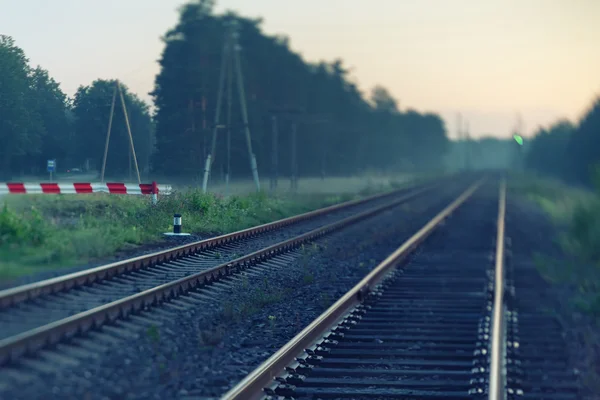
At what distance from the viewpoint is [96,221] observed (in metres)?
16.9

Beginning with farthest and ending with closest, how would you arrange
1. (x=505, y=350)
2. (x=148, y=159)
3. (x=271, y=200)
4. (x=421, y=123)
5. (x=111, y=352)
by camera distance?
1. (x=421, y=123)
2. (x=271, y=200)
3. (x=148, y=159)
4. (x=505, y=350)
5. (x=111, y=352)

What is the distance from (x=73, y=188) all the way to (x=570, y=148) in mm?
61397

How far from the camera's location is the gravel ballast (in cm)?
691

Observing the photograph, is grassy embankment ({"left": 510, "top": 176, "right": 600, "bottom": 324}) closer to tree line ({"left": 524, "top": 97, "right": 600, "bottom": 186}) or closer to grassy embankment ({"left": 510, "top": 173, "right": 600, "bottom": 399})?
grassy embankment ({"left": 510, "top": 173, "right": 600, "bottom": 399})

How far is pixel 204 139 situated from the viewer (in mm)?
25562

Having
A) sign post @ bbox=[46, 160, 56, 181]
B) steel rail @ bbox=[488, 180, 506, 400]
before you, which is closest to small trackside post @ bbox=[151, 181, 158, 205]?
sign post @ bbox=[46, 160, 56, 181]

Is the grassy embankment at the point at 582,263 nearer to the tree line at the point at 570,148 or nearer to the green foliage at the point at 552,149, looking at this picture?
the tree line at the point at 570,148

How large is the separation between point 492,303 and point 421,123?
451 ft

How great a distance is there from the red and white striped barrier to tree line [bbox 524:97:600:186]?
26.6 meters

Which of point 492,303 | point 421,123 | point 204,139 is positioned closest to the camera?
point 492,303

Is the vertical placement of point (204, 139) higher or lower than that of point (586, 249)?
higher

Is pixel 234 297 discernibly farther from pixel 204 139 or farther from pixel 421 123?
pixel 421 123

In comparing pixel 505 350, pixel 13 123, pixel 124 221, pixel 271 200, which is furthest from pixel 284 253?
pixel 271 200

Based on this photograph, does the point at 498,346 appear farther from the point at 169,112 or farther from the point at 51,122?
the point at 169,112
